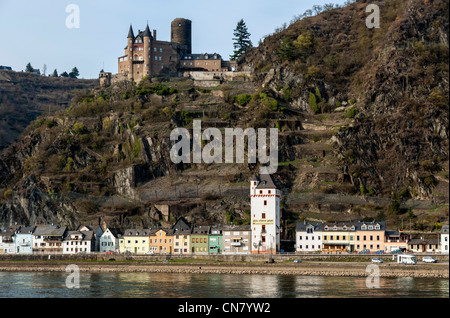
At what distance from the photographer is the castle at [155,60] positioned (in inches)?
4857

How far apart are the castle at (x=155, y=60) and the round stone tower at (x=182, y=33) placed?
14.2ft

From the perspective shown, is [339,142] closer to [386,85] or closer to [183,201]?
[386,85]

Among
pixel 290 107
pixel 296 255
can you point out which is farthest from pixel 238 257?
pixel 290 107

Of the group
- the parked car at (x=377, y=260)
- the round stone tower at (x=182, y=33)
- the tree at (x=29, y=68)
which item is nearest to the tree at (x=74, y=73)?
the tree at (x=29, y=68)

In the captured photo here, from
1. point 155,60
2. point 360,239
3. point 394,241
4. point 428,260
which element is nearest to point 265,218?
point 360,239

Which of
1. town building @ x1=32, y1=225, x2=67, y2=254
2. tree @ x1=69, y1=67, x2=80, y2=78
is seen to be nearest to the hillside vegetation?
town building @ x1=32, y1=225, x2=67, y2=254

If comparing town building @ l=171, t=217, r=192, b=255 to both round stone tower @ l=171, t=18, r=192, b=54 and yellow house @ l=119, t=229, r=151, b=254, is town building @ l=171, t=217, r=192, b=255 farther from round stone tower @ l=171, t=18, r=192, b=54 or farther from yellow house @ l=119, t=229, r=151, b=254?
round stone tower @ l=171, t=18, r=192, b=54

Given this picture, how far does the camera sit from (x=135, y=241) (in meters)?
85.0

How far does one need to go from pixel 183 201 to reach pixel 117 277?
2755 cm

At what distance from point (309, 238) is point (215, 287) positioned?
27.5 metres

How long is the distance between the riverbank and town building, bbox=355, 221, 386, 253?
1200 cm

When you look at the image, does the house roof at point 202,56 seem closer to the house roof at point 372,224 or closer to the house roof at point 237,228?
the house roof at point 237,228

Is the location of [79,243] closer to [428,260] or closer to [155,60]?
[428,260]
